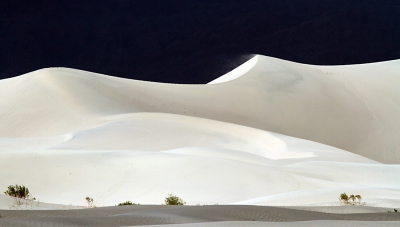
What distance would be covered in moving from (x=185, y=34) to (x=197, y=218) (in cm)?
9955

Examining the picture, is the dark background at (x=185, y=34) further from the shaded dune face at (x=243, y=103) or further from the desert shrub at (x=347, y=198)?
the desert shrub at (x=347, y=198)

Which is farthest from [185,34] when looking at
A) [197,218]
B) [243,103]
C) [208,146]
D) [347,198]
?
[197,218]

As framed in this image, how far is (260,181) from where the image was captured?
15.1 metres

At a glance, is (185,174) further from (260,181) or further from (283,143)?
(283,143)

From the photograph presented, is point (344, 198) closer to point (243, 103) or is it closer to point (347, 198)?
point (347, 198)

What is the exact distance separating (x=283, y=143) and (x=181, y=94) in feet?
34.7

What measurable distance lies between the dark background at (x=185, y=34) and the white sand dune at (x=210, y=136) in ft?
172

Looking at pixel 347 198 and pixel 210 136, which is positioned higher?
pixel 210 136

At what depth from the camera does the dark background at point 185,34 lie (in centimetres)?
9531

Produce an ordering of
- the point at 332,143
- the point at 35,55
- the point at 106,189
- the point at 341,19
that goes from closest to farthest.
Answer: the point at 106,189 < the point at 332,143 < the point at 341,19 < the point at 35,55

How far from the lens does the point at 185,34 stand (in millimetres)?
105188

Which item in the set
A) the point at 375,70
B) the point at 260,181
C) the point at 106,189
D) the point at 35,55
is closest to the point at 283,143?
the point at 260,181

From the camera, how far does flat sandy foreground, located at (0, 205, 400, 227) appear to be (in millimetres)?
5809

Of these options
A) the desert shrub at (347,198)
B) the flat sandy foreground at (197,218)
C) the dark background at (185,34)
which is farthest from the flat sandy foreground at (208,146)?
the dark background at (185,34)
